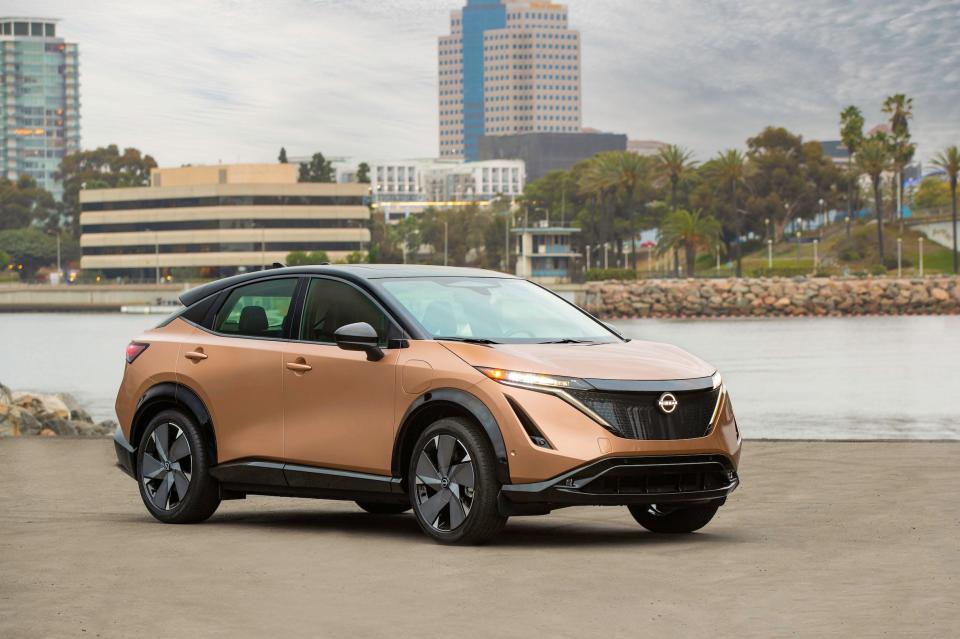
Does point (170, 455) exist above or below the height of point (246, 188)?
below

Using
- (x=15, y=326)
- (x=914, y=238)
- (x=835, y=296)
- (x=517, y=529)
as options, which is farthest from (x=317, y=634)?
(x=914, y=238)

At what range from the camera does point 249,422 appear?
10.1 m

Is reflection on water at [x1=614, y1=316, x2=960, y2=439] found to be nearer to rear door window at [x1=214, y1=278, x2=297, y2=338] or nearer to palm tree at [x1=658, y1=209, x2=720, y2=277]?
rear door window at [x1=214, y1=278, x2=297, y2=338]

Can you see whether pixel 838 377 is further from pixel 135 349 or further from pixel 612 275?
pixel 612 275

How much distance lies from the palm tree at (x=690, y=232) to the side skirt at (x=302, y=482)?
14776 centimetres

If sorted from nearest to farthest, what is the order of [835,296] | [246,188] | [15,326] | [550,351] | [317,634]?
1. [317,634]
2. [550,351]
3. [835,296]
4. [15,326]
5. [246,188]

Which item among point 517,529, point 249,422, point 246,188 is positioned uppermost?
point 246,188

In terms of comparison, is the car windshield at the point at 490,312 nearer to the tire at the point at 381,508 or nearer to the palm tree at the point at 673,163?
the tire at the point at 381,508

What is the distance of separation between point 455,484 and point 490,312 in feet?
4.30

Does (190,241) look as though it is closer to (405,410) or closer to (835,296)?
(835,296)

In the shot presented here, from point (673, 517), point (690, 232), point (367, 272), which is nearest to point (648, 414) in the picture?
point (673, 517)

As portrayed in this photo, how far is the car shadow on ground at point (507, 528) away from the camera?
9.24 metres

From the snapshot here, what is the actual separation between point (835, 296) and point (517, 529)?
119137mm

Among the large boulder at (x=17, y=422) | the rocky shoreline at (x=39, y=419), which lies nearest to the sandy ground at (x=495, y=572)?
the large boulder at (x=17, y=422)
